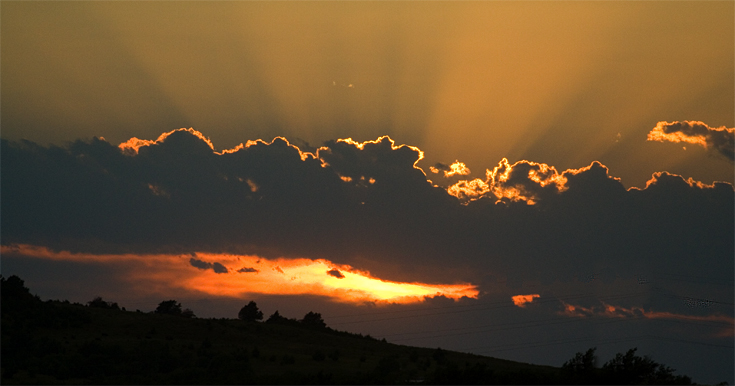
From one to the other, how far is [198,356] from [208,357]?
1778 mm

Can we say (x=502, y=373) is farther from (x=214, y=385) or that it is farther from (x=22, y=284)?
(x=22, y=284)

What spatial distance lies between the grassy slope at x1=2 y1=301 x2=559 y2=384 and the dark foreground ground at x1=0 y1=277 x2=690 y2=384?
0.13 m

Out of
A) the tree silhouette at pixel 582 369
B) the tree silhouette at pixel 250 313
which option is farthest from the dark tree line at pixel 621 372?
the tree silhouette at pixel 250 313

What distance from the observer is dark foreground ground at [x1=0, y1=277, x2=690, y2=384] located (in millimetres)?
75375

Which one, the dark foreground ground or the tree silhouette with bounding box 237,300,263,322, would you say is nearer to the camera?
the dark foreground ground

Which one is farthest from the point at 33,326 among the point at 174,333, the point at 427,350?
the point at 427,350

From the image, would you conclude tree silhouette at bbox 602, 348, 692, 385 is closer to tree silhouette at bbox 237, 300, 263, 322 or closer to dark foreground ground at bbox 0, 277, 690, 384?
dark foreground ground at bbox 0, 277, 690, 384

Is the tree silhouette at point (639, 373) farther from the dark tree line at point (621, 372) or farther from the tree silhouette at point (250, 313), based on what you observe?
the tree silhouette at point (250, 313)

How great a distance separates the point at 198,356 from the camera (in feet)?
278

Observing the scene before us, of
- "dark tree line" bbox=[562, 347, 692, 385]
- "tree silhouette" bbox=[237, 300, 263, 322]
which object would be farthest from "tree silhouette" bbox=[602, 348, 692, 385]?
"tree silhouette" bbox=[237, 300, 263, 322]

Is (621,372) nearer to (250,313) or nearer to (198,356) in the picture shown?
(198,356)

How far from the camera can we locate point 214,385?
7312cm

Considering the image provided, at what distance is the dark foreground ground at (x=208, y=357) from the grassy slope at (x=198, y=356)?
0.13m

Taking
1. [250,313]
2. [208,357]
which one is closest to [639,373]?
[208,357]
